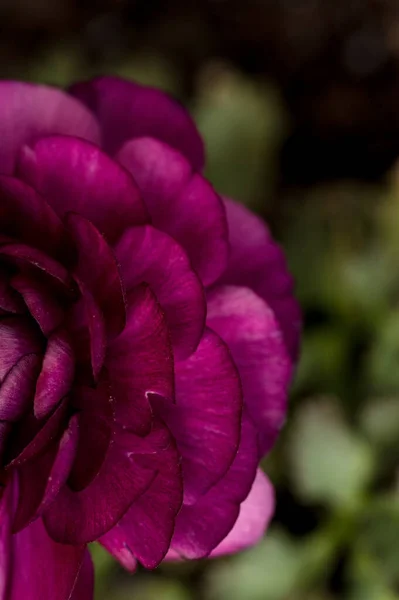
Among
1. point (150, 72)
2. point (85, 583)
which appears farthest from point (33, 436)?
point (150, 72)

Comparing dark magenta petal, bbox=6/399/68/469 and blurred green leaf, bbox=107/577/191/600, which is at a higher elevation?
dark magenta petal, bbox=6/399/68/469

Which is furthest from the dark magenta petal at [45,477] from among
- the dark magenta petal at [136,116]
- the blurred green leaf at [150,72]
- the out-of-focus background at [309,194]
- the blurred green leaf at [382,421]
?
the blurred green leaf at [150,72]

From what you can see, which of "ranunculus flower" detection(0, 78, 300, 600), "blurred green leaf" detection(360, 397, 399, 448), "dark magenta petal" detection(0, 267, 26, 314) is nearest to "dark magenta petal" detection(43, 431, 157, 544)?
"ranunculus flower" detection(0, 78, 300, 600)

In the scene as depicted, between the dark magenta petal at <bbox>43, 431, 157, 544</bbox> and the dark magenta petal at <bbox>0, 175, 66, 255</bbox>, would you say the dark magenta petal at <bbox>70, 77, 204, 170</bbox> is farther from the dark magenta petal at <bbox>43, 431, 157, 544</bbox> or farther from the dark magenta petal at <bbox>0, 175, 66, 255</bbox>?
the dark magenta petal at <bbox>43, 431, 157, 544</bbox>

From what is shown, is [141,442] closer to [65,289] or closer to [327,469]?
[65,289]

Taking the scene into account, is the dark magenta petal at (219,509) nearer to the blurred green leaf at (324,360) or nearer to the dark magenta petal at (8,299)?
the dark magenta petal at (8,299)

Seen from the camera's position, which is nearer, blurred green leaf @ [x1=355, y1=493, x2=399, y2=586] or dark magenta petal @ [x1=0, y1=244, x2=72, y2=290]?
dark magenta petal @ [x1=0, y1=244, x2=72, y2=290]

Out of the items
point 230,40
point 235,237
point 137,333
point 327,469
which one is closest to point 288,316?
point 235,237
